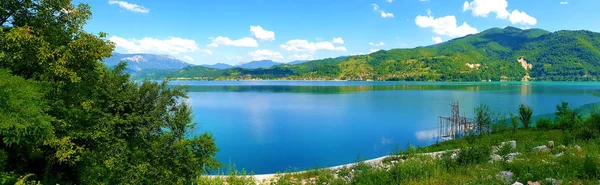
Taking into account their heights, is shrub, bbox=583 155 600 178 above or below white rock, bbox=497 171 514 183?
above

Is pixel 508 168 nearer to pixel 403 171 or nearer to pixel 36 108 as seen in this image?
pixel 403 171

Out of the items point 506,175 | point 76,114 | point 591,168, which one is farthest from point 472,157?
point 76,114

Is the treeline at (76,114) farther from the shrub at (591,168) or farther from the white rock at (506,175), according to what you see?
the shrub at (591,168)

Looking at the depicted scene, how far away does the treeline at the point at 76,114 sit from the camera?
10.4 m

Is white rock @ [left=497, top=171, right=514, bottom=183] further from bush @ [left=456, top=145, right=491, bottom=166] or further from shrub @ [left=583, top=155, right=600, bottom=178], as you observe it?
bush @ [left=456, top=145, right=491, bottom=166]

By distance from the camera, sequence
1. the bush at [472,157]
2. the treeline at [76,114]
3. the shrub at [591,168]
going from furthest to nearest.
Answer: the bush at [472,157]
the treeline at [76,114]
the shrub at [591,168]

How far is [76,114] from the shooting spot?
42.5ft

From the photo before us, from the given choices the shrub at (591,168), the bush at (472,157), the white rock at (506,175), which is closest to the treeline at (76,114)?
the bush at (472,157)

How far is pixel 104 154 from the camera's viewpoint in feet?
43.9

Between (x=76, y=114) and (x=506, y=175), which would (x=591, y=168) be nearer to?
(x=506, y=175)

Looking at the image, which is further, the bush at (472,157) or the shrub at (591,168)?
the bush at (472,157)

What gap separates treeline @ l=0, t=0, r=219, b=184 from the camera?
10.4 metres

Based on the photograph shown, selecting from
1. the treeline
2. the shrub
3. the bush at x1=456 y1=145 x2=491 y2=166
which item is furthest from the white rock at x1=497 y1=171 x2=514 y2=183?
the treeline

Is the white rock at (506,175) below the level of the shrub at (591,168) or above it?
below
